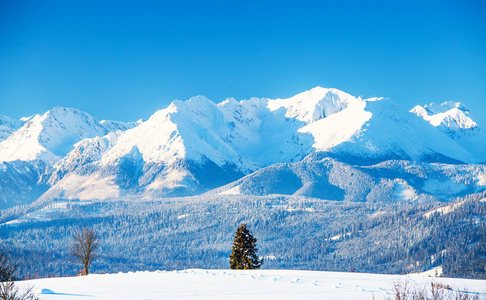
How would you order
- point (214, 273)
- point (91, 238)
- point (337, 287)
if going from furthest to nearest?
point (91, 238)
point (214, 273)
point (337, 287)

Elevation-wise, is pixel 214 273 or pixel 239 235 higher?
pixel 239 235

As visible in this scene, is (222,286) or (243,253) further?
(243,253)

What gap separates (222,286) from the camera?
43.8 metres

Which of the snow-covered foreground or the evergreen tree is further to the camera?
the evergreen tree

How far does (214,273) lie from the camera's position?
52875 millimetres

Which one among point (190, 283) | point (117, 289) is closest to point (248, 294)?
point (190, 283)

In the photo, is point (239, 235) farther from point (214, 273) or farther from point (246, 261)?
point (214, 273)

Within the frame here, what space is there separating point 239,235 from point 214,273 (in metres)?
42.2

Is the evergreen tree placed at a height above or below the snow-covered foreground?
above

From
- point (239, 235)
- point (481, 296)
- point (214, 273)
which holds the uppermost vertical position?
point (239, 235)

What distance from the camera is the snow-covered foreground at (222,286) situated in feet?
132

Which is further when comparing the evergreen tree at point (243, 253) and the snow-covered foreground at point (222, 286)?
the evergreen tree at point (243, 253)

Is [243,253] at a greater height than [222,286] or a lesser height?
greater

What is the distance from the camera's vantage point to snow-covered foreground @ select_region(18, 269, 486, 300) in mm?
40125
